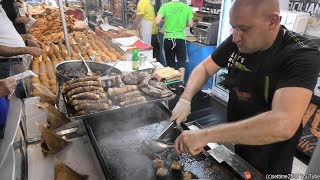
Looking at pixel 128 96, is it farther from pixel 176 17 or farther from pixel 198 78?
pixel 176 17

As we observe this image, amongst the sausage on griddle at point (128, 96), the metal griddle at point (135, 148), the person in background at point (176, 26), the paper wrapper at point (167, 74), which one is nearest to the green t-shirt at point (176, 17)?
the person in background at point (176, 26)

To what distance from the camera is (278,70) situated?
60.7 inches

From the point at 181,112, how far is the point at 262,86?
0.65 m

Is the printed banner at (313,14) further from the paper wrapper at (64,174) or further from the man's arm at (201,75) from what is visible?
the paper wrapper at (64,174)

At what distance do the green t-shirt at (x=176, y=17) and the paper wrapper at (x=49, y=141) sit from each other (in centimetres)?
452

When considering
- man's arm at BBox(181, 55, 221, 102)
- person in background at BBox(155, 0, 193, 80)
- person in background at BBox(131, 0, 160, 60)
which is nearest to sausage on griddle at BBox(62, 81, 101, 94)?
man's arm at BBox(181, 55, 221, 102)

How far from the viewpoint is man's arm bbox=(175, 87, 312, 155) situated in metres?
1.18

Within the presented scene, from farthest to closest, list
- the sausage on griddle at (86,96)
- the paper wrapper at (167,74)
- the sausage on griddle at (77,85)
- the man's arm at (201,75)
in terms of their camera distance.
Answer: the paper wrapper at (167,74)
the man's arm at (201,75)
the sausage on griddle at (77,85)
the sausage on griddle at (86,96)

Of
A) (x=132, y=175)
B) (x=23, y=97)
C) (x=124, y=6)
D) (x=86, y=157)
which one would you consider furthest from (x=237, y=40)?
(x=124, y=6)

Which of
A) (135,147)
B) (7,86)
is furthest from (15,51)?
(135,147)

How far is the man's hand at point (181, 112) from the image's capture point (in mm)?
1830

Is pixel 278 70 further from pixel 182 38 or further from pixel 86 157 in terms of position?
pixel 182 38

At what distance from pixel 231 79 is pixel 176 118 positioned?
0.56 meters

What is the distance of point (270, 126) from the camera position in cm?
118
